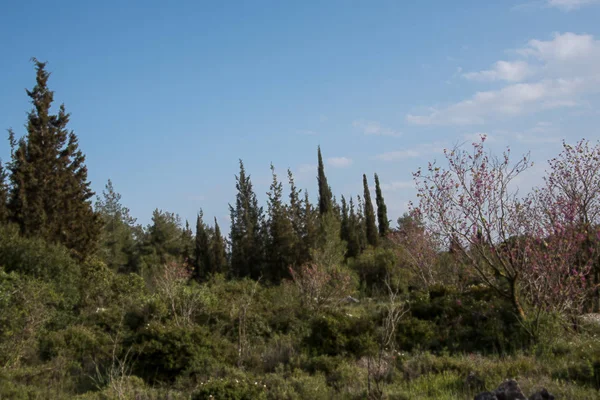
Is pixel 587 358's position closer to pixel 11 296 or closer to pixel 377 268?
pixel 11 296

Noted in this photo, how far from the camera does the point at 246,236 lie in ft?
136

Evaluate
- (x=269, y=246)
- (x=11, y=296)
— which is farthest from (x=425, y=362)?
(x=269, y=246)

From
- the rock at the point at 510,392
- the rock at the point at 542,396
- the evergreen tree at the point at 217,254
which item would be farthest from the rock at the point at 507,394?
the evergreen tree at the point at 217,254

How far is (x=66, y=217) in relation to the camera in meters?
24.3

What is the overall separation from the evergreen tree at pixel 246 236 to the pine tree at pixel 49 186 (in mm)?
15434

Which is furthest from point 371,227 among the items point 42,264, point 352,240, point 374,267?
point 42,264

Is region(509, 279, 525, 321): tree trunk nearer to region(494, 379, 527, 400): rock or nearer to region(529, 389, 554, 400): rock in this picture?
region(529, 389, 554, 400): rock

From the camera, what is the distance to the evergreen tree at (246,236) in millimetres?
40750

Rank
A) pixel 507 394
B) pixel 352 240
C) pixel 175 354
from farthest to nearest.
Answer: pixel 352 240 → pixel 175 354 → pixel 507 394

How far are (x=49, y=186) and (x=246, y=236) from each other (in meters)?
19.1

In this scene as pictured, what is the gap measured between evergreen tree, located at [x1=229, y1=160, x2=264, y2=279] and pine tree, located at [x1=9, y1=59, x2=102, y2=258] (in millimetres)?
15434

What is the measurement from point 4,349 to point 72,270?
273 inches

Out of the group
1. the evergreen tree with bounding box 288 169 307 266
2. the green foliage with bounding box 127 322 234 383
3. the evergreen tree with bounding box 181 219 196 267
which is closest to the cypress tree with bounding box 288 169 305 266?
the evergreen tree with bounding box 288 169 307 266

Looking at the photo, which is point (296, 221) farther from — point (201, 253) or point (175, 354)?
point (175, 354)
